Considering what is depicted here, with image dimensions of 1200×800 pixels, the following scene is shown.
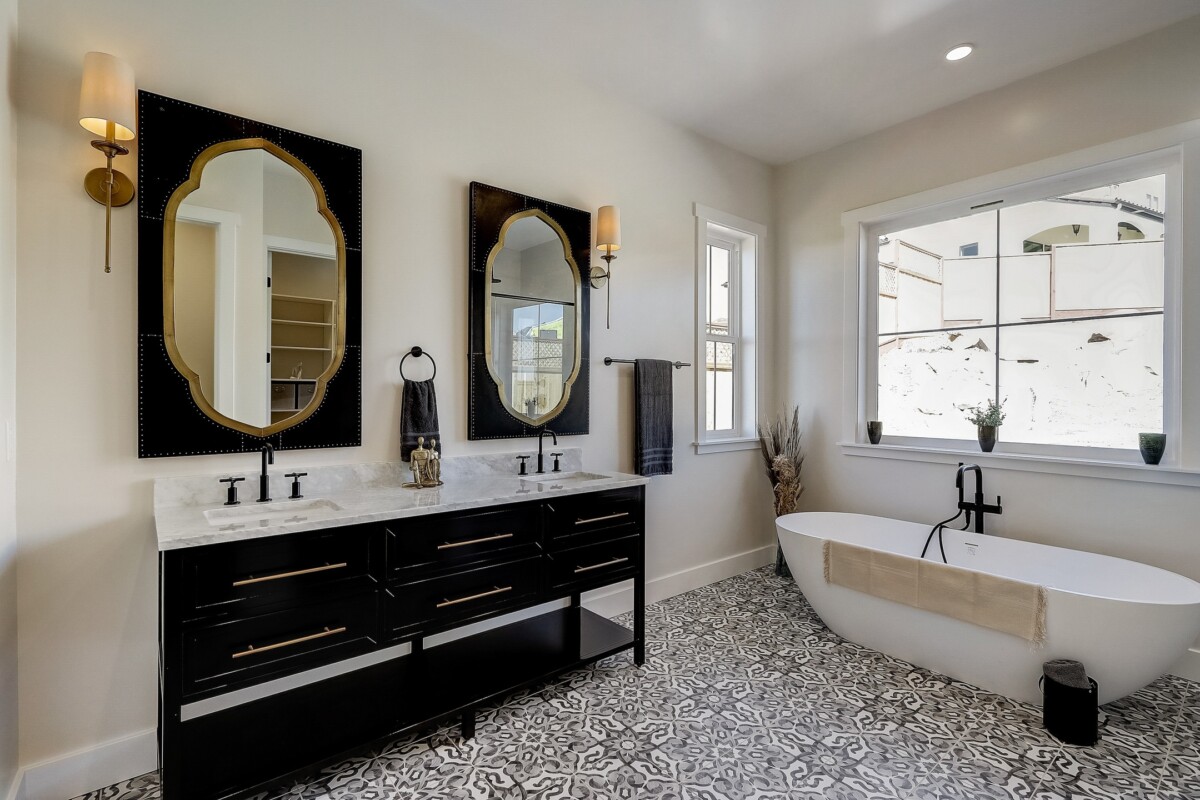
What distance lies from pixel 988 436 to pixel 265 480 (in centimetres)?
357

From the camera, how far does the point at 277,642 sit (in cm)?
164

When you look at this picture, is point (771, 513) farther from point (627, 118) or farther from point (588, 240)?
point (627, 118)

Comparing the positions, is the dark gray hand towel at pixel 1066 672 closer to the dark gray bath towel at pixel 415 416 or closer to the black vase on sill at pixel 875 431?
the black vase on sill at pixel 875 431

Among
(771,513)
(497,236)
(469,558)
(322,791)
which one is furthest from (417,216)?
(771,513)

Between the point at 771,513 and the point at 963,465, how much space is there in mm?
1360

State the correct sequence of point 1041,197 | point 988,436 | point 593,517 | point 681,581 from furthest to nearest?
point 681,581 < point 988,436 < point 1041,197 < point 593,517

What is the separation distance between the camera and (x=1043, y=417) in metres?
3.06

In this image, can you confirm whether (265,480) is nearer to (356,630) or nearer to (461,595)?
(356,630)

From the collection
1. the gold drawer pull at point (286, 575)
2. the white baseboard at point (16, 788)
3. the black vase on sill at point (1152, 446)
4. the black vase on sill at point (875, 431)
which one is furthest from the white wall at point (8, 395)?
the black vase on sill at point (1152, 446)

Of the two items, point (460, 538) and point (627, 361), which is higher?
point (627, 361)

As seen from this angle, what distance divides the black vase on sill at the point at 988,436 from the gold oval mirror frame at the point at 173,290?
3.34 metres

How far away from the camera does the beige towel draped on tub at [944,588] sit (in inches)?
85.8

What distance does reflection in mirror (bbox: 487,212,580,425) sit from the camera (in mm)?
2715

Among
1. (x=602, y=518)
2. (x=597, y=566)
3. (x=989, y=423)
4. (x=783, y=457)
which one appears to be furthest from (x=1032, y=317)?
(x=597, y=566)
